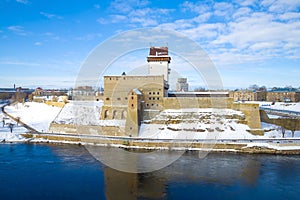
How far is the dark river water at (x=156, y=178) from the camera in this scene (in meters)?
8.97

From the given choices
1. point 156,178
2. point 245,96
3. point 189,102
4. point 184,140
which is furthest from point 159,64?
point 245,96

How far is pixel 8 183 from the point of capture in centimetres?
989

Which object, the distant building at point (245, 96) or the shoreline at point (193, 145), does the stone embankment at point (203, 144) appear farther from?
the distant building at point (245, 96)

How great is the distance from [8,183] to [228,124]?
45.0ft

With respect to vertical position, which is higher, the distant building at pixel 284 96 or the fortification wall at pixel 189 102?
the distant building at pixel 284 96

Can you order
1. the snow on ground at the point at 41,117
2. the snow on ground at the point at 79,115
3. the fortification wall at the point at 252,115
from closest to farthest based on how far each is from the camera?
the fortification wall at the point at 252,115 < the snow on ground at the point at 79,115 < the snow on ground at the point at 41,117

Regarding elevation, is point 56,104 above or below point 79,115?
above

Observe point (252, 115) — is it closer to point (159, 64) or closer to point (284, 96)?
point (159, 64)

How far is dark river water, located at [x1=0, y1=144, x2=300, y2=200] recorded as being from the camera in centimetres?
897

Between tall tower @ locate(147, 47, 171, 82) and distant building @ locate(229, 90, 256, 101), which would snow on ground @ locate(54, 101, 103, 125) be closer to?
tall tower @ locate(147, 47, 171, 82)

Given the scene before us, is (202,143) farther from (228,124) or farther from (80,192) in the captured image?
(80,192)

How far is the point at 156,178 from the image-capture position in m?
10.4

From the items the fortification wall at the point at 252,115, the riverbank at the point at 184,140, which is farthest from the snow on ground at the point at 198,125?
the fortification wall at the point at 252,115

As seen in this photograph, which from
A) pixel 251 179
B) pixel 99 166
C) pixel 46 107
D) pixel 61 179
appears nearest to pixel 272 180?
pixel 251 179
